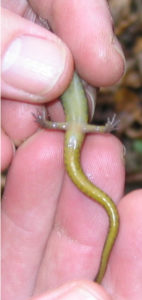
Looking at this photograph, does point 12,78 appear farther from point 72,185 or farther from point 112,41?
point 72,185

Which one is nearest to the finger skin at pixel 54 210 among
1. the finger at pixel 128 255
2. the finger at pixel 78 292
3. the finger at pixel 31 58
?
the finger at pixel 128 255

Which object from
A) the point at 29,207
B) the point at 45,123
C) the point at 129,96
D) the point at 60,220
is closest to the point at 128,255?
the point at 60,220

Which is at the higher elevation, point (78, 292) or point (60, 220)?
point (78, 292)

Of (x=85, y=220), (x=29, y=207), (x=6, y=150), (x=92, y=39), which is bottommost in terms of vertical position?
(x=29, y=207)

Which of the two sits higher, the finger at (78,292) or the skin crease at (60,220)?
the finger at (78,292)

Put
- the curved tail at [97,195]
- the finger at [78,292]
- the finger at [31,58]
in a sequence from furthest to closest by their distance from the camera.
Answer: the curved tail at [97,195] → the finger at [31,58] → the finger at [78,292]

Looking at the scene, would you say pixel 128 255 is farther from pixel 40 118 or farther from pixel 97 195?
pixel 40 118

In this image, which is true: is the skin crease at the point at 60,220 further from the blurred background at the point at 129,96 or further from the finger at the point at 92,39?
the blurred background at the point at 129,96
